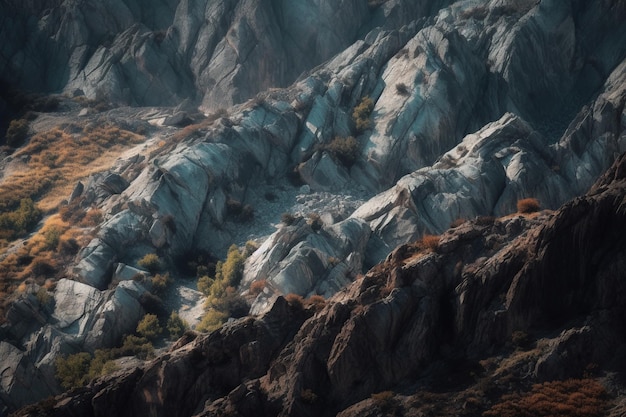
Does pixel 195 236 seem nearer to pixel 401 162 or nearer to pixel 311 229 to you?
pixel 311 229

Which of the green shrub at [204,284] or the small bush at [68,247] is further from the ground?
the small bush at [68,247]

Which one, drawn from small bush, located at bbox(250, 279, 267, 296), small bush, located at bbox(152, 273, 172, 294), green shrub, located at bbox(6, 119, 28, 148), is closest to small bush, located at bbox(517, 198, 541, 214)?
small bush, located at bbox(250, 279, 267, 296)

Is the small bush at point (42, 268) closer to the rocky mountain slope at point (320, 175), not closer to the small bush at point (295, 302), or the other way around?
the rocky mountain slope at point (320, 175)

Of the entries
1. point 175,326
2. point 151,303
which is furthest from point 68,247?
point 175,326

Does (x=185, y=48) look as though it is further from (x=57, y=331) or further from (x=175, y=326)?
(x=57, y=331)

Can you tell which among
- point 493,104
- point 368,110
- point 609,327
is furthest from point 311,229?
point 609,327

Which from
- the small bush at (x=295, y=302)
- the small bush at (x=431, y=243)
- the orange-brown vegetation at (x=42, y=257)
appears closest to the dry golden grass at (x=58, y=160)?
the orange-brown vegetation at (x=42, y=257)

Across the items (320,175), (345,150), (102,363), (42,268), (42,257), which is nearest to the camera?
(102,363)
